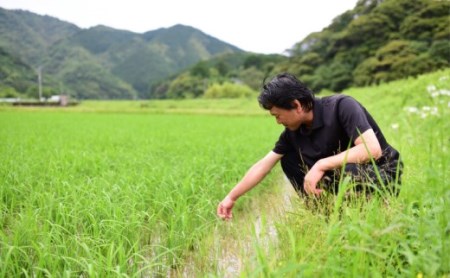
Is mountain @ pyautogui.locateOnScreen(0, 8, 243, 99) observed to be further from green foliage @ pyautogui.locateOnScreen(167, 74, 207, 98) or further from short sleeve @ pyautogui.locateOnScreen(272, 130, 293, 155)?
short sleeve @ pyautogui.locateOnScreen(272, 130, 293, 155)

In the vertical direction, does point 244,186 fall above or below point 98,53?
below

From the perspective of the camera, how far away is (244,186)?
2689 mm

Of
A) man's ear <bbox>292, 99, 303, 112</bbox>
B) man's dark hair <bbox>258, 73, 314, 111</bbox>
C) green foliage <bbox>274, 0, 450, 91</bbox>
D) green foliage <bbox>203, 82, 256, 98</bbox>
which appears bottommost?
man's ear <bbox>292, 99, 303, 112</bbox>

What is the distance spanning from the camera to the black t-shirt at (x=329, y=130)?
2596 mm

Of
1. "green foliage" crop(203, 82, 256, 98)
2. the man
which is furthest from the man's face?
"green foliage" crop(203, 82, 256, 98)

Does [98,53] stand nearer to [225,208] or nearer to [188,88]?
[188,88]

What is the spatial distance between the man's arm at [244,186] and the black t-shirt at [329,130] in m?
0.29

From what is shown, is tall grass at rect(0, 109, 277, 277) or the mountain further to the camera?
the mountain

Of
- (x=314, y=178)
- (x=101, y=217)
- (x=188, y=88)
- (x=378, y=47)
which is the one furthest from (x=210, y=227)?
(x=188, y=88)

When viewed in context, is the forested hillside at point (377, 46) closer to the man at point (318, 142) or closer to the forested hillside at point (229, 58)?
the forested hillside at point (229, 58)

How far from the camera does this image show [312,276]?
4.98 ft

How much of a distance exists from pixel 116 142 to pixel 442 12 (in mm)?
29456

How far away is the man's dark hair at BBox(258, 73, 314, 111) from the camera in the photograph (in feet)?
7.98

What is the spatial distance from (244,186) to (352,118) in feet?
2.86
